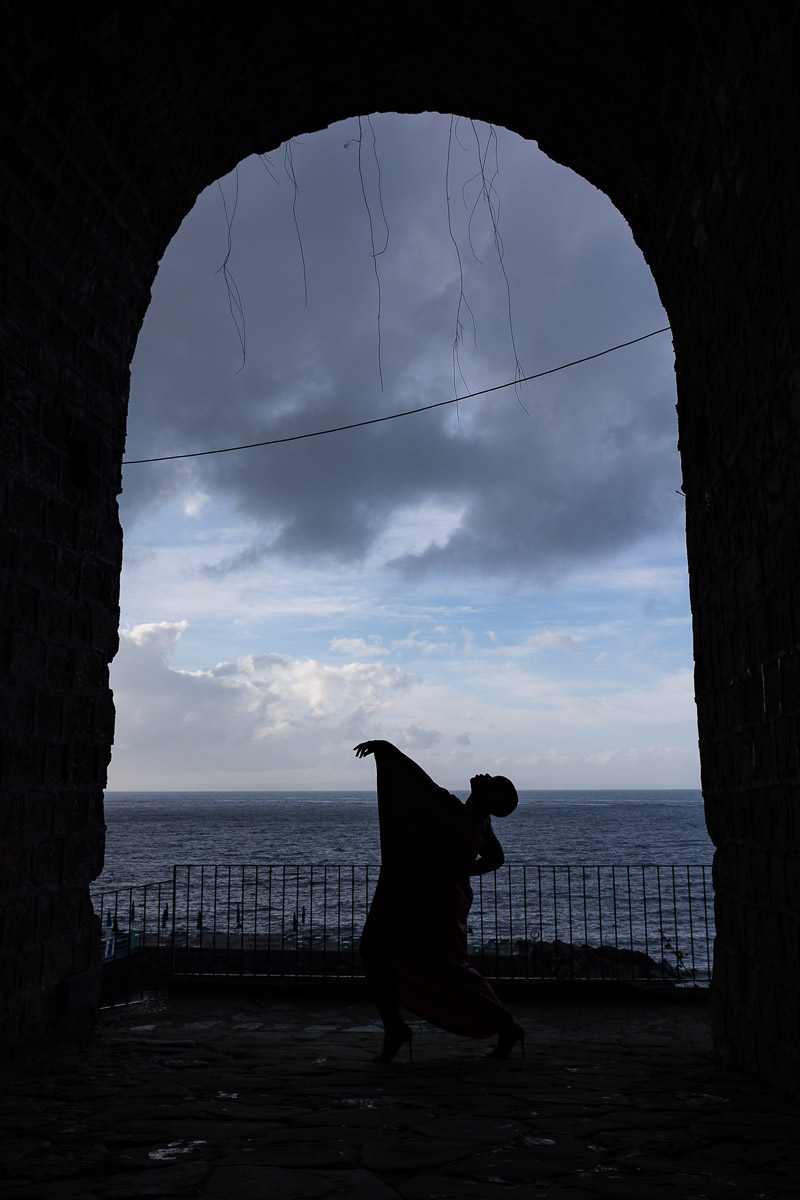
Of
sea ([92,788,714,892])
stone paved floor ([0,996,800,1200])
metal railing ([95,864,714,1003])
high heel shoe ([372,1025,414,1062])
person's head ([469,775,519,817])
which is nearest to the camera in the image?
stone paved floor ([0,996,800,1200])

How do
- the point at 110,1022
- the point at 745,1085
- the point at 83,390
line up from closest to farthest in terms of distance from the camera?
the point at 745,1085 < the point at 83,390 < the point at 110,1022

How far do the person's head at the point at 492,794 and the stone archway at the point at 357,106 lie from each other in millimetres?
1145

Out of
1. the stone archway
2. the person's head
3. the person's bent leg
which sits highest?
the stone archway

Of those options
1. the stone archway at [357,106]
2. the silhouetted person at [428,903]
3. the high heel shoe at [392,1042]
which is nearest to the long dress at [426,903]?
the silhouetted person at [428,903]

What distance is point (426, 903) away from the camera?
5.21m

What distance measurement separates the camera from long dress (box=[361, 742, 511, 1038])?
5047mm

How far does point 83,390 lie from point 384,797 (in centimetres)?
301

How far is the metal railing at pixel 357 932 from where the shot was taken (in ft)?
31.0

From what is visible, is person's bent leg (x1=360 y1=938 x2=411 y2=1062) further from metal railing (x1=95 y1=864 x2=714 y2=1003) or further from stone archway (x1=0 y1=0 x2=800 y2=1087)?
metal railing (x1=95 y1=864 x2=714 y2=1003)

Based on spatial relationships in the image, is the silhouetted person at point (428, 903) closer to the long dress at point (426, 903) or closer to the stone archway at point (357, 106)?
the long dress at point (426, 903)

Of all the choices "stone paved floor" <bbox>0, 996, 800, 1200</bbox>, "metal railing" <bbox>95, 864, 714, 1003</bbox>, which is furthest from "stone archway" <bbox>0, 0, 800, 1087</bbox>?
"metal railing" <bbox>95, 864, 714, 1003</bbox>

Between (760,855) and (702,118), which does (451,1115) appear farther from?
(702,118)

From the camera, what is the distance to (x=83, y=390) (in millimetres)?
5426

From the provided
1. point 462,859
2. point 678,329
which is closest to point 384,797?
point 462,859
